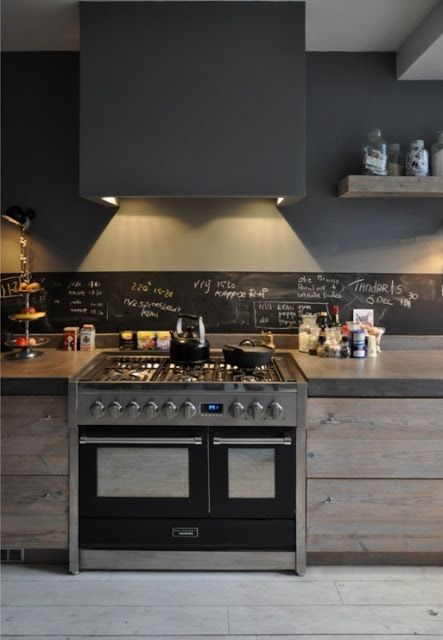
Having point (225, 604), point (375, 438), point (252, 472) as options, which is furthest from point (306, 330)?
point (225, 604)

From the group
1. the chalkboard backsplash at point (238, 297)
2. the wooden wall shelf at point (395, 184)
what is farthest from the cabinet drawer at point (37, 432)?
the wooden wall shelf at point (395, 184)

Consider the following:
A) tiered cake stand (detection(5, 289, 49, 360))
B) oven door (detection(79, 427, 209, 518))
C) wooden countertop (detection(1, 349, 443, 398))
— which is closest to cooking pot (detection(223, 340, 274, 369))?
wooden countertop (detection(1, 349, 443, 398))

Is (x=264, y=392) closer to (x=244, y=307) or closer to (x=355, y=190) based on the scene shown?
(x=244, y=307)

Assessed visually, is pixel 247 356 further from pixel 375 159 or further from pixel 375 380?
pixel 375 159

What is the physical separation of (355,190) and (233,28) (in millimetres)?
857

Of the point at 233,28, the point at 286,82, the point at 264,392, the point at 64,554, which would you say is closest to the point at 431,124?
the point at 286,82

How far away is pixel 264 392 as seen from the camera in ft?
7.45

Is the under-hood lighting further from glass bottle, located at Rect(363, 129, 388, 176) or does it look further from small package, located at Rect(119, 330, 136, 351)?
glass bottle, located at Rect(363, 129, 388, 176)

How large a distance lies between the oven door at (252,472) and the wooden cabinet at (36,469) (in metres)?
0.59

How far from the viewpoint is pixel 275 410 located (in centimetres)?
225

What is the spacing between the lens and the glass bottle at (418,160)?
2.69 meters

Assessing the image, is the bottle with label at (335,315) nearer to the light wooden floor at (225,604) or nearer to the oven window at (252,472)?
the oven window at (252,472)

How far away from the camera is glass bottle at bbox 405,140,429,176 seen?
2.69 metres

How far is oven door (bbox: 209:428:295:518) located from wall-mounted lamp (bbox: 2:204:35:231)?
1431 mm
